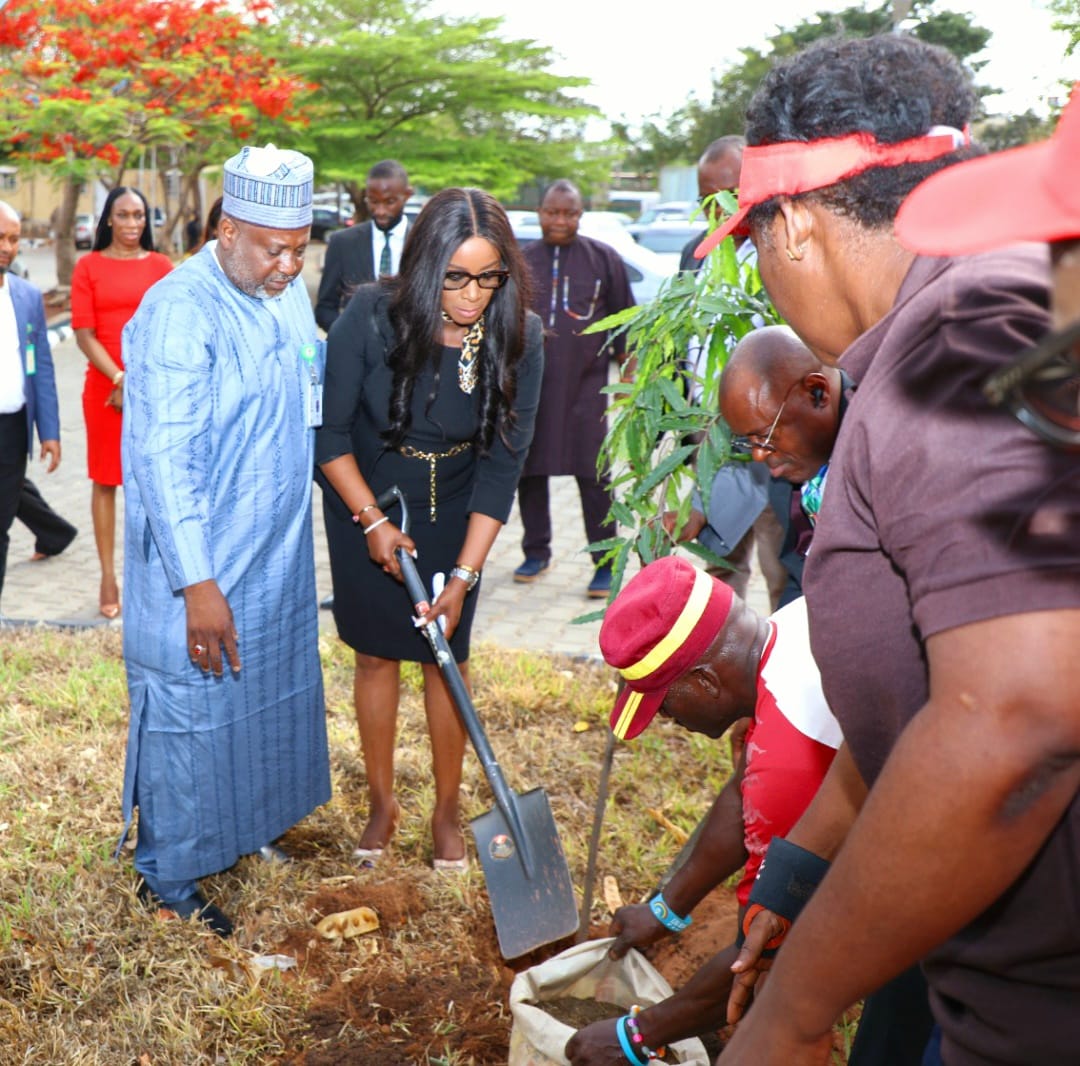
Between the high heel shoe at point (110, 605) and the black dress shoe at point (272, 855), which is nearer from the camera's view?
the black dress shoe at point (272, 855)

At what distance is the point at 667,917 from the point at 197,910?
1.42 metres

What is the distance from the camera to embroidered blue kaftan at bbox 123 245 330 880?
10.2 ft

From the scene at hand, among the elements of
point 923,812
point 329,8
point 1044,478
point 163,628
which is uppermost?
point 329,8

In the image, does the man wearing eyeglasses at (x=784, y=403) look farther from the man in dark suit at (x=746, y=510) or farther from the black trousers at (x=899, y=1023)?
the black trousers at (x=899, y=1023)

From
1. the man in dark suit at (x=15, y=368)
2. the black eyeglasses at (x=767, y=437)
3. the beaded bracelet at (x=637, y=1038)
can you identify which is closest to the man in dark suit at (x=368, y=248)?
the man in dark suit at (x=15, y=368)

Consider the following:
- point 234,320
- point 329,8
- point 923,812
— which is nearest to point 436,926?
point 234,320

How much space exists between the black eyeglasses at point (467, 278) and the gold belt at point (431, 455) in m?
0.47

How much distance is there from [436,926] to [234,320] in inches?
67.2

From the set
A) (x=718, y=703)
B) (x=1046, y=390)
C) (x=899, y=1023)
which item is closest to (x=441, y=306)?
(x=718, y=703)

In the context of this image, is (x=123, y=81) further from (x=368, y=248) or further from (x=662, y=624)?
(x=662, y=624)

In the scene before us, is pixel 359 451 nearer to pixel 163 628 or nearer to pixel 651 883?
pixel 163 628

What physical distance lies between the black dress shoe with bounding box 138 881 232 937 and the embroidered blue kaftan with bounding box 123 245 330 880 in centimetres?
10

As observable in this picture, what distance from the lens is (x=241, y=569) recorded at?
10.9ft

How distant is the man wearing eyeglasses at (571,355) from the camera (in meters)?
6.41
